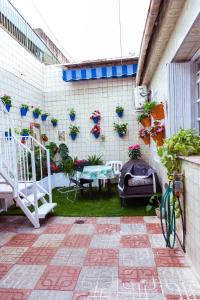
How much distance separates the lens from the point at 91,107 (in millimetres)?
6477

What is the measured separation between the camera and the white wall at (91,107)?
637cm

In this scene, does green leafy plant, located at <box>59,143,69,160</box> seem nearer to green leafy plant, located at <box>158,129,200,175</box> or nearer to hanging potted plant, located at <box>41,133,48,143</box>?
hanging potted plant, located at <box>41,133,48,143</box>

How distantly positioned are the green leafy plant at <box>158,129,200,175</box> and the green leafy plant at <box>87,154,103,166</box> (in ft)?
12.1

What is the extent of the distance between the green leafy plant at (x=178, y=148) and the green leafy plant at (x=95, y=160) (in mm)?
3700

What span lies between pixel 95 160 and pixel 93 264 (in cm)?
406

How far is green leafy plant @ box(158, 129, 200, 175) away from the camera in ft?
7.75

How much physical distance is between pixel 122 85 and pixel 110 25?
1.70m

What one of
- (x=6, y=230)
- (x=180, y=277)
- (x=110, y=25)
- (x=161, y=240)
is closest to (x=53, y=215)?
(x=6, y=230)

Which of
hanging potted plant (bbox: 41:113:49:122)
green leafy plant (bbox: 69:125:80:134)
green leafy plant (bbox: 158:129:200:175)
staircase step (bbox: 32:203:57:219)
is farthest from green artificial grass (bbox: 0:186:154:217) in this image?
hanging potted plant (bbox: 41:113:49:122)

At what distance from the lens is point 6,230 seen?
344 cm

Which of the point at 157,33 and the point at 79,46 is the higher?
the point at 79,46

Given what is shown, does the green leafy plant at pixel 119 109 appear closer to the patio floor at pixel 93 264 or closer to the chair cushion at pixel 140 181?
the chair cushion at pixel 140 181

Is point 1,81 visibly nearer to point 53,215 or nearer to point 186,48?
point 53,215

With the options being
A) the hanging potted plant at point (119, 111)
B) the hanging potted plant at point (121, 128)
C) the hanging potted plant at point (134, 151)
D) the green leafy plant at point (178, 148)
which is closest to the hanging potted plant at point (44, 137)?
the hanging potted plant at point (121, 128)
